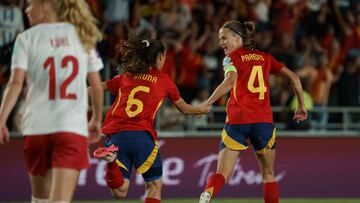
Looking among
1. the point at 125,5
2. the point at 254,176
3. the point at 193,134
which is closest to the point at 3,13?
the point at 125,5

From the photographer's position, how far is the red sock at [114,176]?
29.9 feet

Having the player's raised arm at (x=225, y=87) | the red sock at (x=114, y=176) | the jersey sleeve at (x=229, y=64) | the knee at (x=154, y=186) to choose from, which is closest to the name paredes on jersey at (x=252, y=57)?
the jersey sleeve at (x=229, y=64)

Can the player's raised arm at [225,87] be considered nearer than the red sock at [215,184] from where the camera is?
Yes

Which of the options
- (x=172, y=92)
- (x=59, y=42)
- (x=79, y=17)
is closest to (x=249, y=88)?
(x=172, y=92)

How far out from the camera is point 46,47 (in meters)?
6.47

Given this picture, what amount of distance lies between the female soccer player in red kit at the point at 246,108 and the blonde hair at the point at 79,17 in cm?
340

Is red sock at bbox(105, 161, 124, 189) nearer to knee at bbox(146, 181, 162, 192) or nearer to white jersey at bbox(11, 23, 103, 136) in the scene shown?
knee at bbox(146, 181, 162, 192)

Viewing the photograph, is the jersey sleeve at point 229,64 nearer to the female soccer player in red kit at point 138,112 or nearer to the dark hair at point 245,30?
the dark hair at point 245,30

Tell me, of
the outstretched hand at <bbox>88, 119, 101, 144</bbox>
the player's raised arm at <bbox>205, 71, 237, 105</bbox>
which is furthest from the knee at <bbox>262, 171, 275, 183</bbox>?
the outstretched hand at <bbox>88, 119, 101, 144</bbox>

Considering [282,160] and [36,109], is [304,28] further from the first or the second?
[36,109]

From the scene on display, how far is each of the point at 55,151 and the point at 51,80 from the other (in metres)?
0.48

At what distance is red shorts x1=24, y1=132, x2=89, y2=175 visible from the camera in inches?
252

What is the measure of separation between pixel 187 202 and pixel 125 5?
438cm

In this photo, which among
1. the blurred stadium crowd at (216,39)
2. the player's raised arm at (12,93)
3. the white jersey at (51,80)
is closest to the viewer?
the player's raised arm at (12,93)
